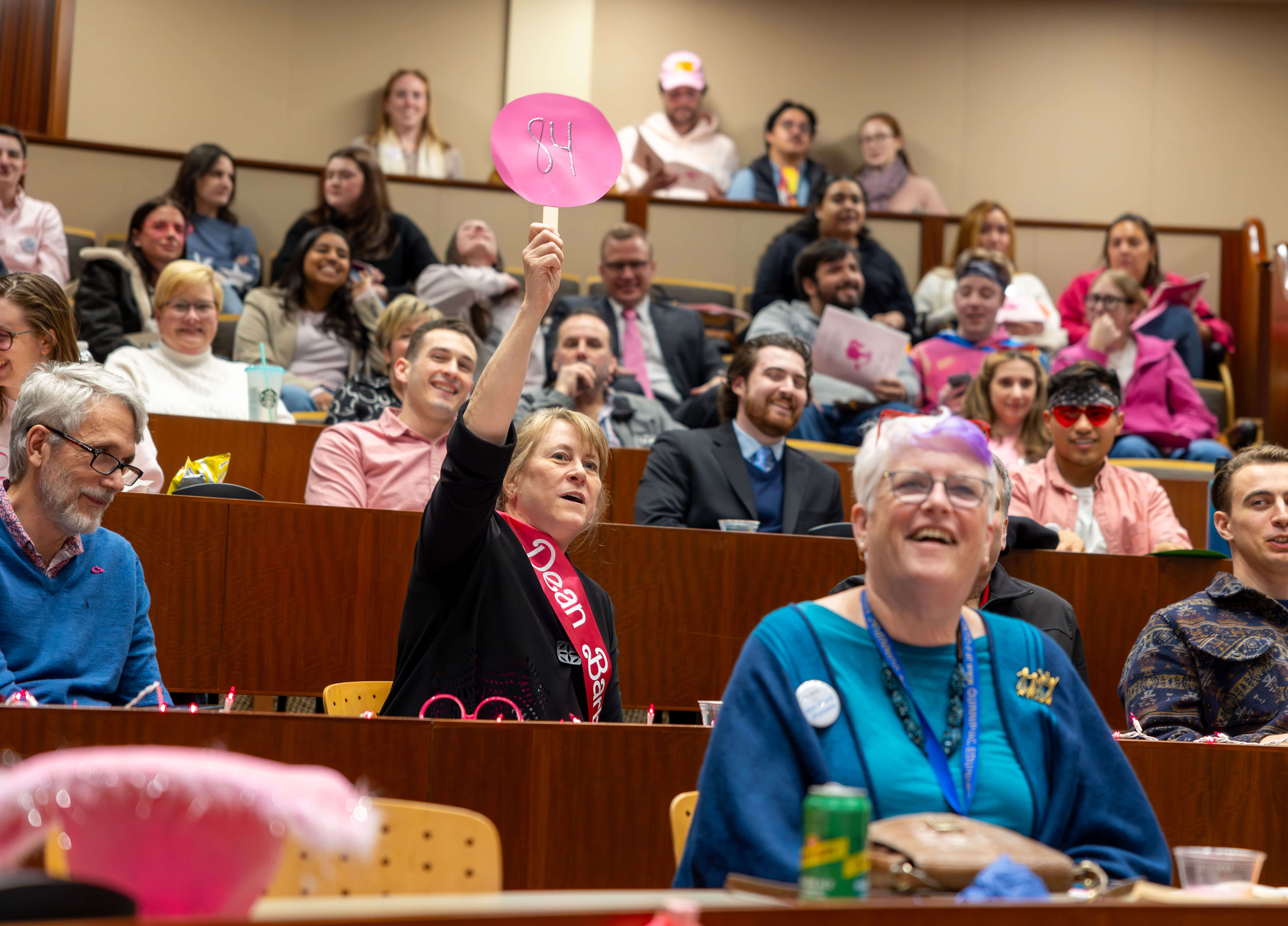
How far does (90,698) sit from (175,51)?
6.32 m

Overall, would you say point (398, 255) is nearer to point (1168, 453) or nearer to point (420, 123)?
point (420, 123)

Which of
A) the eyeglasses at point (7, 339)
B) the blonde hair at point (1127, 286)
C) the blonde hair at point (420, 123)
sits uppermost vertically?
the blonde hair at point (420, 123)

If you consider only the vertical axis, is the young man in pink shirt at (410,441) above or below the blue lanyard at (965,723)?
above

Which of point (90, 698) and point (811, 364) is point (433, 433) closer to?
point (90, 698)

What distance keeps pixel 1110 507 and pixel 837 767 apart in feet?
8.54

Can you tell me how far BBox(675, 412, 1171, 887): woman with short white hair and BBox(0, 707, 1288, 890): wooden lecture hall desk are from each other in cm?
48

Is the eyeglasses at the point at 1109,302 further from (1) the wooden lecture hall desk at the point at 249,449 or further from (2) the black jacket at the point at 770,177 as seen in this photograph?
(2) the black jacket at the point at 770,177

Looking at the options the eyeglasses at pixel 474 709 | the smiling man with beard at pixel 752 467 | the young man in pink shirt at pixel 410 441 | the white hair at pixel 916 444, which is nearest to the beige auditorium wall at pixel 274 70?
the smiling man with beard at pixel 752 467

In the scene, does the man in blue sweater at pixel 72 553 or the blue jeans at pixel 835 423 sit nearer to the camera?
the man in blue sweater at pixel 72 553

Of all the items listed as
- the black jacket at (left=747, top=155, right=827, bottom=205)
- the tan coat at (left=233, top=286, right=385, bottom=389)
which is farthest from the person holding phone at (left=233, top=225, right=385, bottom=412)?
the black jacket at (left=747, top=155, right=827, bottom=205)

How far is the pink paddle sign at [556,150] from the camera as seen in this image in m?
2.27

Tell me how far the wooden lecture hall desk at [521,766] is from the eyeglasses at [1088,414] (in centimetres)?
216

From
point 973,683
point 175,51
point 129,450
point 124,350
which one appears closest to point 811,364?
point 124,350

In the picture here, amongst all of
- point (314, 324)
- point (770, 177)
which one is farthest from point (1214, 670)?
point (770, 177)
